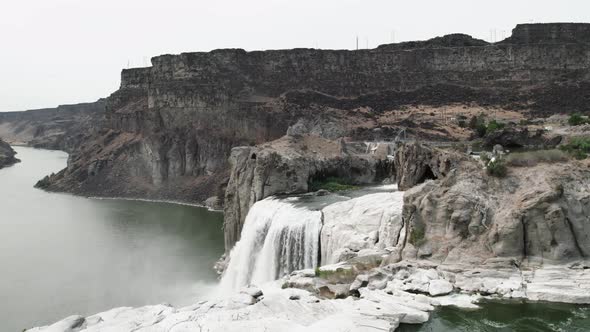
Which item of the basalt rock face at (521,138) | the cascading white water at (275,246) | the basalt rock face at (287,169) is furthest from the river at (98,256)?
the basalt rock face at (521,138)

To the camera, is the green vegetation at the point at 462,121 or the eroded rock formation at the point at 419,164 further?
the green vegetation at the point at 462,121

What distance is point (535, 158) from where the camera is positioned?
18.5m

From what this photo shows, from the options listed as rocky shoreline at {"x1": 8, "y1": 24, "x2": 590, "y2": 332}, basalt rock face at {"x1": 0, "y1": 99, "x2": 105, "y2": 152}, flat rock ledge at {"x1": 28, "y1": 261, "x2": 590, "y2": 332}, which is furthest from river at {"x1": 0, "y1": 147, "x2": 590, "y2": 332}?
basalt rock face at {"x1": 0, "y1": 99, "x2": 105, "y2": 152}

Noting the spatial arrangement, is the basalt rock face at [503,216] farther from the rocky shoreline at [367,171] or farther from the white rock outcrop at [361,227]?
the white rock outcrop at [361,227]

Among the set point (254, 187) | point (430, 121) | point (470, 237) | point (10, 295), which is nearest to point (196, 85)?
point (430, 121)

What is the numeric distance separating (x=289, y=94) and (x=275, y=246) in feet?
111

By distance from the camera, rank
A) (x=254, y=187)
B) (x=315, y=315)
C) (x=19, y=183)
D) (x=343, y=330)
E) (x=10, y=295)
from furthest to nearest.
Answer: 1. (x=19, y=183)
2. (x=254, y=187)
3. (x=10, y=295)
4. (x=315, y=315)
5. (x=343, y=330)

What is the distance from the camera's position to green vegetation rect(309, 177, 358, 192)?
3053 centimetres

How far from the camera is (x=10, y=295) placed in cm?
2544

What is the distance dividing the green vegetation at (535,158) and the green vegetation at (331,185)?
1287 cm

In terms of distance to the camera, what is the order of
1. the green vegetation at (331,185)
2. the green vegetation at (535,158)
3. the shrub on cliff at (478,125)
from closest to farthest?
the green vegetation at (535,158), the green vegetation at (331,185), the shrub on cliff at (478,125)

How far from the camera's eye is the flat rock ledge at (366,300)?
1347 cm

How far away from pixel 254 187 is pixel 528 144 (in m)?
15.3

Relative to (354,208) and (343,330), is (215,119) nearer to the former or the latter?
(354,208)
